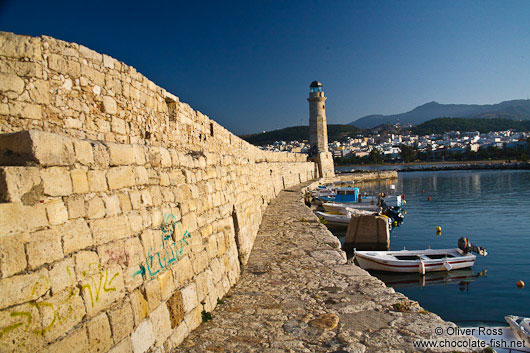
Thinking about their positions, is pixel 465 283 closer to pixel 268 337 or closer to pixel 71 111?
pixel 268 337

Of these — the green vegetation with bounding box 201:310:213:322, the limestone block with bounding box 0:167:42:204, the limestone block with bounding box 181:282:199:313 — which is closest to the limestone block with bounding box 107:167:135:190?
the limestone block with bounding box 0:167:42:204

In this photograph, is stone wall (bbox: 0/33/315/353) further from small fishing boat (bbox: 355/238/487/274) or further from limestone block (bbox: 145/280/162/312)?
small fishing boat (bbox: 355/238/487/274)

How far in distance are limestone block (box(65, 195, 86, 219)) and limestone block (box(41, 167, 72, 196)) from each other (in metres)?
0.05

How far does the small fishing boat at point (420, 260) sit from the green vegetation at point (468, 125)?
173 m

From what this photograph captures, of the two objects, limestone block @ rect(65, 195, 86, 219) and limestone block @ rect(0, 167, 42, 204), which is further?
limestone block @ rect(65, 195, 86, 219)

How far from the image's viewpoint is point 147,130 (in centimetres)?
501

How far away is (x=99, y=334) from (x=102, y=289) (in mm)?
285

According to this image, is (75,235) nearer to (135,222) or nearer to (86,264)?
(86,264)

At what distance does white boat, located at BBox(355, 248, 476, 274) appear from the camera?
40.5ft

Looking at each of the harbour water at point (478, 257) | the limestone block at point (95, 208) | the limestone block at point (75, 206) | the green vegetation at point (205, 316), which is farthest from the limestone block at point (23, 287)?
the harbour water at point (478, 257)

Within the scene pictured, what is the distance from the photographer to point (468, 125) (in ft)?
568

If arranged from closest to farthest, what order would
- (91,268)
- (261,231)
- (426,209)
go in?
(91,268) → (261,231) → (426,209)

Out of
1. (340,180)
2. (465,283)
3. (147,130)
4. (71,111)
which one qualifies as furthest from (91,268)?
(340,180)

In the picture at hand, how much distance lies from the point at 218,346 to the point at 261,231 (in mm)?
6016
